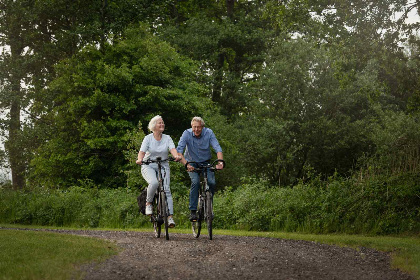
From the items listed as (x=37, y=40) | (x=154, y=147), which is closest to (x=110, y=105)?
(x=37, y=40)

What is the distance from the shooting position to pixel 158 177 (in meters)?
10.1

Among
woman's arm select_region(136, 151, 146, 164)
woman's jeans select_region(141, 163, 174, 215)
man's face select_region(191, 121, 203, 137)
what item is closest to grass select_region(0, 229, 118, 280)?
woman's jeans select_region(141, 163, 174, 215)

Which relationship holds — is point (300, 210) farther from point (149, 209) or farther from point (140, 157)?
point (140, 157)

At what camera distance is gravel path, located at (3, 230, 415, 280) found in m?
6.33

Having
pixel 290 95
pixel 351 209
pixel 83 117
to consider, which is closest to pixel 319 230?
pixel 351 209

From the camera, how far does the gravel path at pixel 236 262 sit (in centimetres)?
633

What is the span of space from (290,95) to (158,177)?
2203 cm

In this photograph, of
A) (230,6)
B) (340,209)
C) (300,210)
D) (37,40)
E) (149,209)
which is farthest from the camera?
(230,6)

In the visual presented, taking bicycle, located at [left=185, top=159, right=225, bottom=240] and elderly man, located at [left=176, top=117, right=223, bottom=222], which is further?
elderly man, located at [left=176, top=117, right=223, bottom=222]

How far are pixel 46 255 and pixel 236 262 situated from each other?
2.60 meters

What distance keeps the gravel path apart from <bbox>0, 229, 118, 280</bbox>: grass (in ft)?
0.86

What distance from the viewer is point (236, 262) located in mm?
7184

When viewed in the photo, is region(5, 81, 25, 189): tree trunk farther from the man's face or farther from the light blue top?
the man's face

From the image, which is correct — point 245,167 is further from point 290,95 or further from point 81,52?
point 81,52
